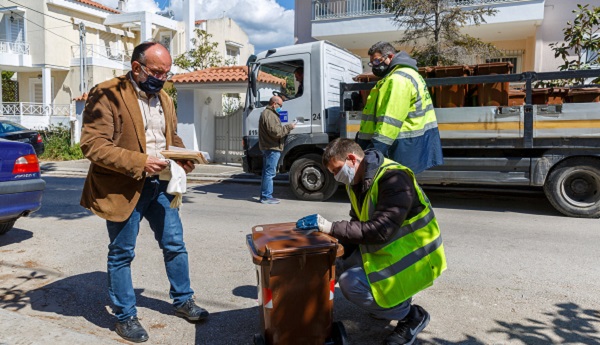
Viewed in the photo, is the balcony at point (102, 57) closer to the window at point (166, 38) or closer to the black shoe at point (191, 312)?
the window at point (166, 38)

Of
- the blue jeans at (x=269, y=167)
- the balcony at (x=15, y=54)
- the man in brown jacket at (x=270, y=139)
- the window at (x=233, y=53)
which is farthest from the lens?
the window at (x=233, y=53)

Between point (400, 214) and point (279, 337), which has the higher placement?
point (400, 214)

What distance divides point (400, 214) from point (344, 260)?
612 mm

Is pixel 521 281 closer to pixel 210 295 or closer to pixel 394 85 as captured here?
pixel 394 85

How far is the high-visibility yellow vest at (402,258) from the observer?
9.47 ft

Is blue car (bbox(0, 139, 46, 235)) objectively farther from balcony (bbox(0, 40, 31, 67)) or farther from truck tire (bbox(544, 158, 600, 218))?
balcony (bbox(0, 40, 31, 67))

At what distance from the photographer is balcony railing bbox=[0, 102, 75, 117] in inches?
967

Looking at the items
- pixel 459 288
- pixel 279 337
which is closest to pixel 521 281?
pixel 459 288

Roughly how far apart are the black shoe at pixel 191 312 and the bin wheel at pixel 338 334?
102cm

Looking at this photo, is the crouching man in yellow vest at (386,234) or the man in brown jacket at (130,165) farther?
the man in brown jacket at (130,165)

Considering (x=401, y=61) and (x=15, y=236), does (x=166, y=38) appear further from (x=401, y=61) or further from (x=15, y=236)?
(x=401, y=61)

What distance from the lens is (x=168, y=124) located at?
342cm

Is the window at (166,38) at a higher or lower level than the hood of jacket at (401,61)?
higher

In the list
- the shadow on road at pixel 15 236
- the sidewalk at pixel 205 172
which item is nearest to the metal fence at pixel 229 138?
the sidewalk at pixel 205 172
